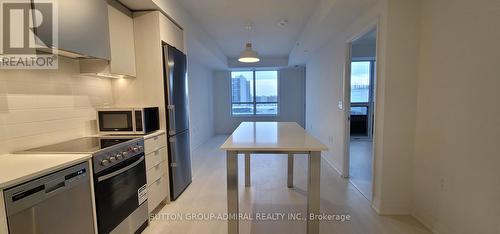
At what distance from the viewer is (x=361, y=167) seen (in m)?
3.92

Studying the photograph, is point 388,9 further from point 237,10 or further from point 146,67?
point 146,67

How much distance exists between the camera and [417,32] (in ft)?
7.20

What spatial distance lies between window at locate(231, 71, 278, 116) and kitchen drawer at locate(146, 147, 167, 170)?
557 centimetres

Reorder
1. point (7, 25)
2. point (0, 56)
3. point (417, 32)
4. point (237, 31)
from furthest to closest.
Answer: point (237, 31)
point (417, 32)
point (0, 56)
point (7, 25)

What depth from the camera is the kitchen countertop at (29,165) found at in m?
1.11

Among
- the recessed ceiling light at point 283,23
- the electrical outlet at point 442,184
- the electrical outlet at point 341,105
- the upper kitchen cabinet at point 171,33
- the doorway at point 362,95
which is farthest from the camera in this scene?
the doorway at point 362,95

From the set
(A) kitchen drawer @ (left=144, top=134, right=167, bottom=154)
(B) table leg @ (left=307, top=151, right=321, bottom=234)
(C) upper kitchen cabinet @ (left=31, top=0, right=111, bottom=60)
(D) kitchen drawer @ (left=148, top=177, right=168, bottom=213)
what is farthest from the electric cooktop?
(B) table leg @ (left=307, top=151, right=321, bottom=234)

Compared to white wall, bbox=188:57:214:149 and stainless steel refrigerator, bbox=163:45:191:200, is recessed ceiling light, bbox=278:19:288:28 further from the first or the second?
white wall, bbox=188:57:214:149

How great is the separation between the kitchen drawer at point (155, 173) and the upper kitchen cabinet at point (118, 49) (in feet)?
3.47

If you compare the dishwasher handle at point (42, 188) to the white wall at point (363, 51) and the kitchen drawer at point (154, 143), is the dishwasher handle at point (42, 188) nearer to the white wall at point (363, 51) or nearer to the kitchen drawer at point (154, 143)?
the kitchen drawer at point (154, 143)

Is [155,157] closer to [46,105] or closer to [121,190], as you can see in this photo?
[121,190]

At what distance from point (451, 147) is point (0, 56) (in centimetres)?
348

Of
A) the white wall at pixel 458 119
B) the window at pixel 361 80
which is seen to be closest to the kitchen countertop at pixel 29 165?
the white wall at pixel 458 119

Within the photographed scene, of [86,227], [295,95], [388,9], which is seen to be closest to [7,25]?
[86,227]
